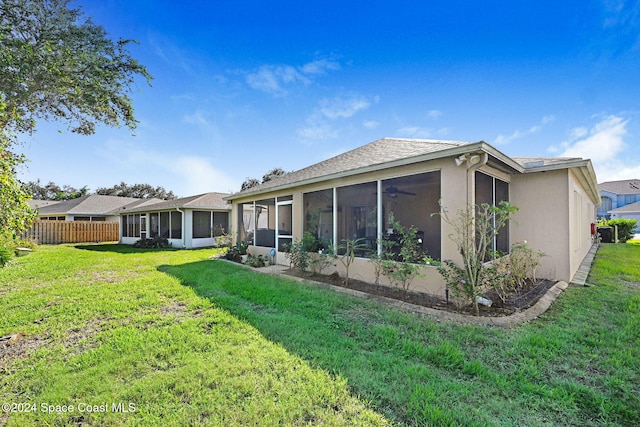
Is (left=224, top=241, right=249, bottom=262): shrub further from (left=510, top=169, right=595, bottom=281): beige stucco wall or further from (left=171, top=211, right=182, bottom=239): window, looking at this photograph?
(left=510, top=169, right=595, bottom=281): beige stucco wall

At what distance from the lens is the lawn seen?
2201 mm

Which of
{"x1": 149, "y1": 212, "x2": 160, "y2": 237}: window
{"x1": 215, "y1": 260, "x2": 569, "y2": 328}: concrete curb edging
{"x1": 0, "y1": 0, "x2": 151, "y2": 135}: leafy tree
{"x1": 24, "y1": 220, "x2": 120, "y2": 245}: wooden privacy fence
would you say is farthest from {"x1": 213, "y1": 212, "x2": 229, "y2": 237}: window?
{"x1": 215, "y1": 260, "x2": 569, "y2": 328}: concrete curb edging

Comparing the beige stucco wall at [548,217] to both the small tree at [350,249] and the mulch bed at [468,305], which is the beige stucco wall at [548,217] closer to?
the mulch bed at [468,305]

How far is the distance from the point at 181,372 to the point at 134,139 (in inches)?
509

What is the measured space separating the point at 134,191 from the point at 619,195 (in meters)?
75.1

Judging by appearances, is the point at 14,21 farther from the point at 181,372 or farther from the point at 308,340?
the point at 308,340

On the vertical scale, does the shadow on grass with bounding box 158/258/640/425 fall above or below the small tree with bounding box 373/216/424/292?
below

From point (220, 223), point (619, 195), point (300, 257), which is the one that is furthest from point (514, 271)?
point (619, 195)

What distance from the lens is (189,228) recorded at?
16.3 m

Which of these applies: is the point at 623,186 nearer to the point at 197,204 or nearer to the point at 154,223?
the point at 197,204

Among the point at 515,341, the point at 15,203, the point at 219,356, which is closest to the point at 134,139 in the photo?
the point at 15,203

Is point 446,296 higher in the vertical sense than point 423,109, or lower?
lower

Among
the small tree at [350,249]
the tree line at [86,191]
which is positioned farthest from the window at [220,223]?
the tree line at [86,191]

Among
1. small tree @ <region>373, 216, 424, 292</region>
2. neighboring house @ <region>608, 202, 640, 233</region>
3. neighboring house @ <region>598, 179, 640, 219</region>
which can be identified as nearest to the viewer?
small tree @ <region>373, 216, 424, 292</region>
